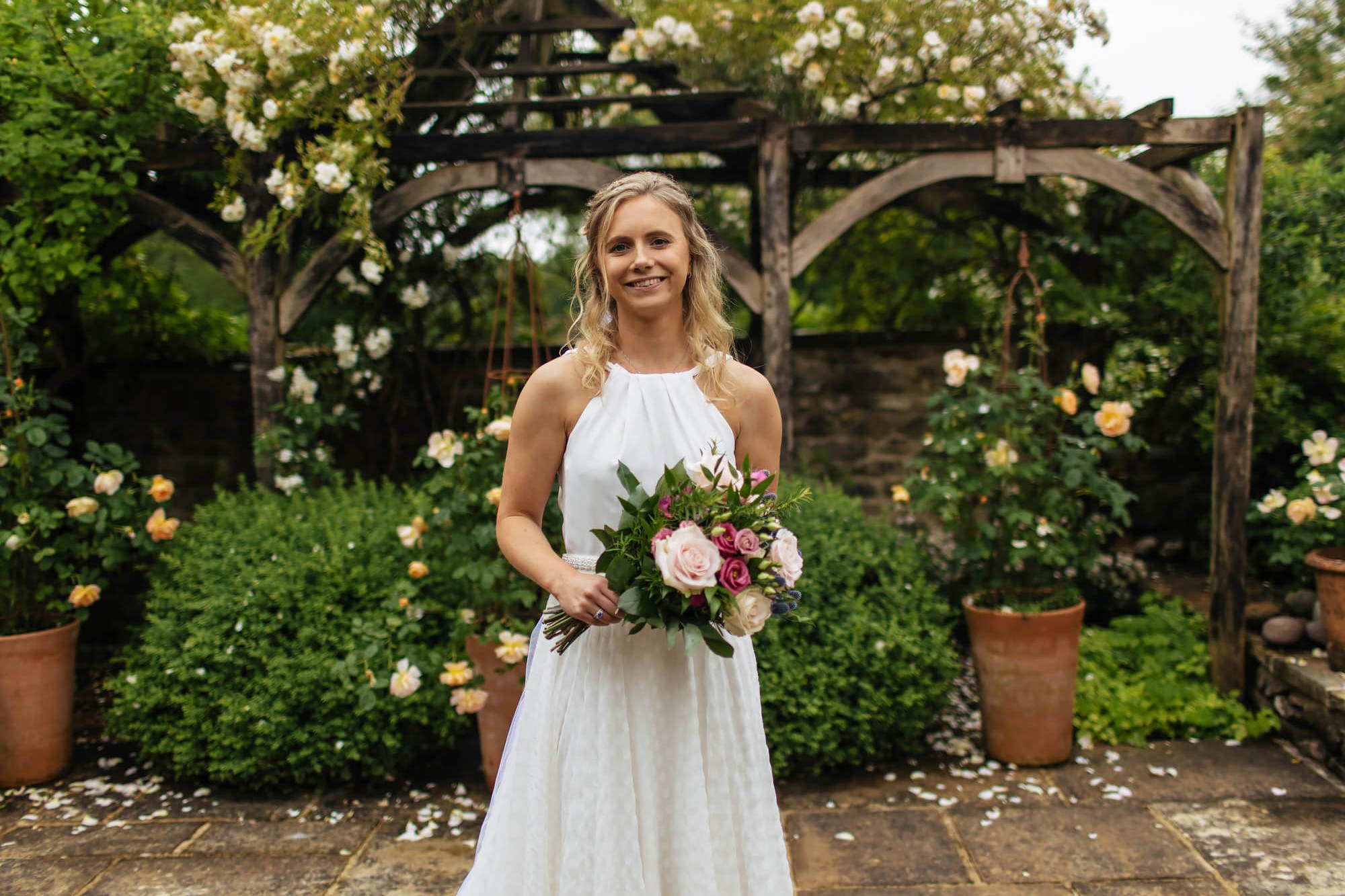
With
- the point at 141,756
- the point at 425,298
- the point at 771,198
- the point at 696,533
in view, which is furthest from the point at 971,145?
the point at 141,756

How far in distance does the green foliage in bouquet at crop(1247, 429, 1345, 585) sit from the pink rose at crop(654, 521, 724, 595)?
3433 millimetres

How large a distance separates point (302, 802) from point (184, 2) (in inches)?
127

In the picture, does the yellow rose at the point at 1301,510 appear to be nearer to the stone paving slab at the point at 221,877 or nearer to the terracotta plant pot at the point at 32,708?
the stone paving slab at the point at 221,877

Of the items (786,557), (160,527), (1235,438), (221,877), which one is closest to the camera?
(786,557)

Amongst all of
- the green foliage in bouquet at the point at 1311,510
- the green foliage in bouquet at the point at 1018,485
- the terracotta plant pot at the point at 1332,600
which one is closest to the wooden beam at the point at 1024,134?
the green foliage in bouquet at the point at 1018,485

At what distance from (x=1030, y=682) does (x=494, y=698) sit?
2032mm

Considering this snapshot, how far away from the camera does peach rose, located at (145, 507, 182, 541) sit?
4.11 m

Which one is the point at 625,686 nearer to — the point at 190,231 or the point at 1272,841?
the point at 1272,841

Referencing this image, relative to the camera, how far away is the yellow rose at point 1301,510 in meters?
4.13

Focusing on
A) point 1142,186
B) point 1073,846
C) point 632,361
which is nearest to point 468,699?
point 632,361

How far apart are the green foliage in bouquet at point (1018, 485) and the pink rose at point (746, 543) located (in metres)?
2.42

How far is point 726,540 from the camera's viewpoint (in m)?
1.76

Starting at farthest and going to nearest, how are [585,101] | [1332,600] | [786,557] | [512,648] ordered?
[585,101]
[1332,600]
[512,648]
[786,557]

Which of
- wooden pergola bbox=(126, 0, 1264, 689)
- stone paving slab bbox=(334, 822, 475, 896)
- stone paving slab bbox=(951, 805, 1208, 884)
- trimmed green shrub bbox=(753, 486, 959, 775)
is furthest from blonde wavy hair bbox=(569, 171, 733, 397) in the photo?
wooden pergola bbox=(126, 0, 1264, 689)
